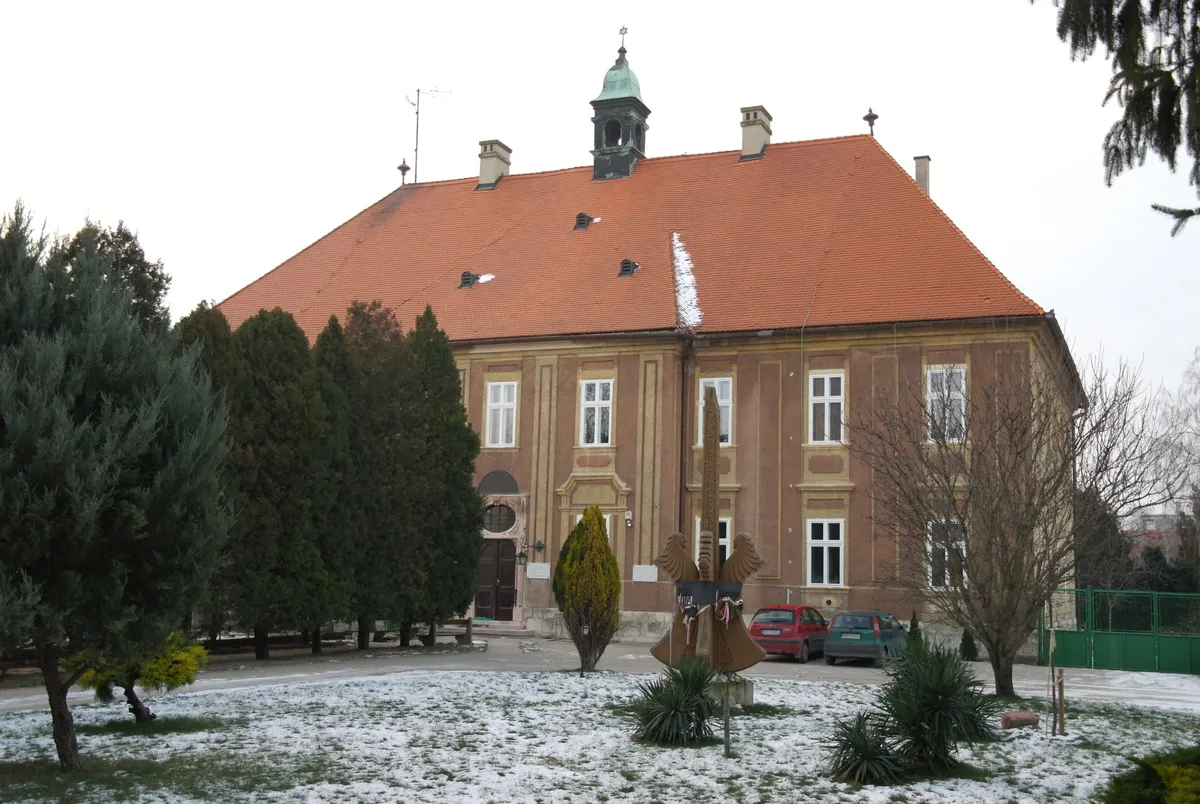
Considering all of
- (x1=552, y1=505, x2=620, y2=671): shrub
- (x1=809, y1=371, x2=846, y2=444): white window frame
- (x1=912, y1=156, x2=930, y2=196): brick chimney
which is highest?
(x1=912, y1=156, x2=930, y2=196): brick chimney

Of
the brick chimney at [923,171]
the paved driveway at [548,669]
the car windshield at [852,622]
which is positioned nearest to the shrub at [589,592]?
the paved driveway at [548,669]

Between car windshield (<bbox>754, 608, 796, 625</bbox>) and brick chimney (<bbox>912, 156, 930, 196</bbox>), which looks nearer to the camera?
car windshield (<bbox>754, 608, 796, 625</bbox>)

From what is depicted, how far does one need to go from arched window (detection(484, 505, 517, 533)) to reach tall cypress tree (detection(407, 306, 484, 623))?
17.9 feet

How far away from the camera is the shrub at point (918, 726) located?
32.6 feet

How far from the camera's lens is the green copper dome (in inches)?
1435

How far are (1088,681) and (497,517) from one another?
1558 centimetres

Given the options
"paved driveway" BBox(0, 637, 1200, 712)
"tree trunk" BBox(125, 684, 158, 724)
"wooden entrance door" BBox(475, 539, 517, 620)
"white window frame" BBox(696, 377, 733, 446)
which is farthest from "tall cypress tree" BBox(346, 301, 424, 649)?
"tree trunk" BBox(125, 684, 158, 724)

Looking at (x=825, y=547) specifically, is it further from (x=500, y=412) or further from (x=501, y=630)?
(x=500, y=412)

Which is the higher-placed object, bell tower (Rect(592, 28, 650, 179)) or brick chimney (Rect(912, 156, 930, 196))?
bell tower (Rect(592, 28, 650, 179))

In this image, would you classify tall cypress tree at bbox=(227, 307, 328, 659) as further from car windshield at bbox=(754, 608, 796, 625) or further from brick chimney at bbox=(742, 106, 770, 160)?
brick chimney at bbox=(742, 106, 770, 160)

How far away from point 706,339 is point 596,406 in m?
3.37

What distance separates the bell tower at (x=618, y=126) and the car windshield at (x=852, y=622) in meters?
16.9

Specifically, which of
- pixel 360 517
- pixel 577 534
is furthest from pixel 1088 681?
pixel 360 517

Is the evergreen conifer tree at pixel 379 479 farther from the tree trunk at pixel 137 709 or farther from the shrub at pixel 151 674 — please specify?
the tree trunk at pixel 137 709
